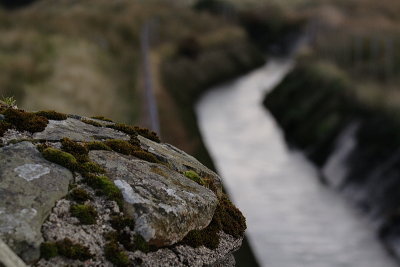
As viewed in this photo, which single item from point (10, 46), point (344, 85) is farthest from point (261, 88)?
point (10, 46)

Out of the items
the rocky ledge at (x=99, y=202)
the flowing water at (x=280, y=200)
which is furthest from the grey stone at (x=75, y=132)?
the flowing water at (x=280, y=200)

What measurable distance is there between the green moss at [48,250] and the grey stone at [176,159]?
215cm

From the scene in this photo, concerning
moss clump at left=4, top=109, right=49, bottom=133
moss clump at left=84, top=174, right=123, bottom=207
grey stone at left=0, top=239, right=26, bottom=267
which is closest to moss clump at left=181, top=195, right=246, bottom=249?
moss clump at left=84, top=174, right=123, bottom=207

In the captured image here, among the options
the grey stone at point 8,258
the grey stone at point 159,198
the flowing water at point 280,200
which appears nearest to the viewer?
the grey stone at point 8,258

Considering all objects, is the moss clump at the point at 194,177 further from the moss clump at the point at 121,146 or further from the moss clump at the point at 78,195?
the moss clump at the point at 78,195

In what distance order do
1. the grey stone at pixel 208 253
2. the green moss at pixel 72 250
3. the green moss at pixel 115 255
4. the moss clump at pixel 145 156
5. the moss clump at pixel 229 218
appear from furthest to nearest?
the moss clump at pixel 145 156, the moss clump at pixel 229 218, the grey stone at pixel 208 253, the green moss at pixel 115 255, the green moss at pixel 72 250

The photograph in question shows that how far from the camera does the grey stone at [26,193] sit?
5.02m

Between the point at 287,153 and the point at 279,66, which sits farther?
the point at 279,66

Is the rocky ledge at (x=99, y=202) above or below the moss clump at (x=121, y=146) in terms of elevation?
below

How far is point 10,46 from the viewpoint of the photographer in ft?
115

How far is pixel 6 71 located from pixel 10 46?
6.52m

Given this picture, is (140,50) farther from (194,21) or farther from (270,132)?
(194,21)

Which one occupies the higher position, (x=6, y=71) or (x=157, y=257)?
(x=6, y=71)

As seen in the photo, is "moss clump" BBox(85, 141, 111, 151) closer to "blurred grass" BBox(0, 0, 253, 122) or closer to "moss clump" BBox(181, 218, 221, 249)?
"moss clump" BBox(181, 218, 221, 249)
